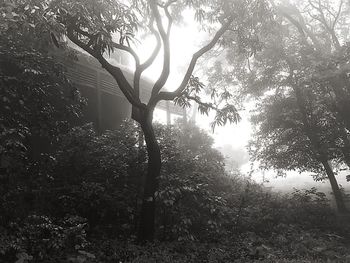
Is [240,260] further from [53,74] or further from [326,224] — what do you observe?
[53,74]

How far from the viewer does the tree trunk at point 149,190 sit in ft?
31.0

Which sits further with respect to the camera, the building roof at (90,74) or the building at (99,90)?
the building at (99,90)

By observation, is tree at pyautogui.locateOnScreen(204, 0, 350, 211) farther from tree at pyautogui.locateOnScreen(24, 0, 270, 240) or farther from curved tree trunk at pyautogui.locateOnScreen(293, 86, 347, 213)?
tree at pyautogui.locateOnScreen(24, 0, 270, 240)

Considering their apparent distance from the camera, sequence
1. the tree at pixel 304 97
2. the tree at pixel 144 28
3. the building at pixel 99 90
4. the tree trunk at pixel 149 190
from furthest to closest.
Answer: the building at pixel 99 90, the tree at pixel 304 97, the tree trunk at pixel 149 190, the tree at pixel 144 28

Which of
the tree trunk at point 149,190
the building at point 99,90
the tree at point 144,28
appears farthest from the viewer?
the building at point 99,90

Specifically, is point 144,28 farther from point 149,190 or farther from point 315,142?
point 315,142

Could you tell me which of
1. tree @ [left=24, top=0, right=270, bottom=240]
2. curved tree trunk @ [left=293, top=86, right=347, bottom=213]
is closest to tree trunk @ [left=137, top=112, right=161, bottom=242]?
tree @ [left=24, top=0, right=270, bottom=240]

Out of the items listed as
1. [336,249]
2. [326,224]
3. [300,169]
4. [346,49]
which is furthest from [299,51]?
[336,249]

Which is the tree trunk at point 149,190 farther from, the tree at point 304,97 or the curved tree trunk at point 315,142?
the curved tree trunk at point 315,142

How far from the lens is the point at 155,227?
10531mm

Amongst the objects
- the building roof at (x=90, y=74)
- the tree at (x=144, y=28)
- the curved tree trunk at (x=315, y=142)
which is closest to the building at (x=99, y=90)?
the building roof at (x=90, y=74)

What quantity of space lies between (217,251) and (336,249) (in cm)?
363

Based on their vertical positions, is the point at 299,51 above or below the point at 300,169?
above

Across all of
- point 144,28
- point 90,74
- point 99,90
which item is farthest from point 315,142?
point 90,74
